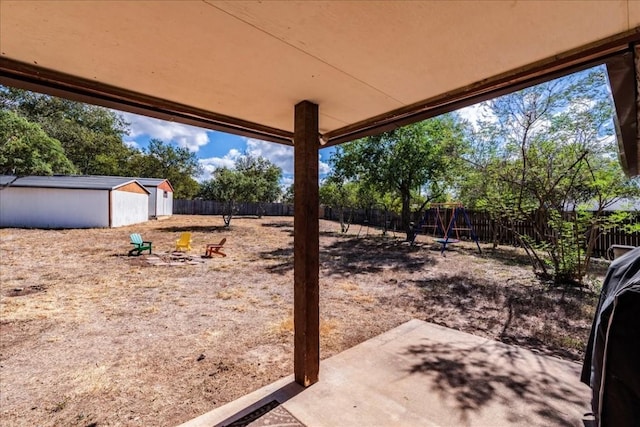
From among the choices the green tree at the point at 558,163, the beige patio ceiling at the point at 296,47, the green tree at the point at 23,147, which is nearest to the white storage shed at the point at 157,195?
the green tree at the point at 23,147

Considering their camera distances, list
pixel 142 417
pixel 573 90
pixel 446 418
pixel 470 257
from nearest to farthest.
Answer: pixel 446 418 < pixel 142 417 < pixel 573 90 < pixel 470 257

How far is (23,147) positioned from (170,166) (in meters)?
19.5

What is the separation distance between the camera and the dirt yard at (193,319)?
2111 millimetres

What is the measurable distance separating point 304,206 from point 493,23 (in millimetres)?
1312

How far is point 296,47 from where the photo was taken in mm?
1264

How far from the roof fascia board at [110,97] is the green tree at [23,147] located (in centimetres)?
1075

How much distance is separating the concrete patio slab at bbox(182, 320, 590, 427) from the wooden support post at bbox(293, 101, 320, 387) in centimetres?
24

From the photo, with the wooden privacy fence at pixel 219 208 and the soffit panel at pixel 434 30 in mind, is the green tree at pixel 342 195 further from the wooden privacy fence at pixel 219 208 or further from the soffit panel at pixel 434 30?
the soffit panel at pixel 434 30

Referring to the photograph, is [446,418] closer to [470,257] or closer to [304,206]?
[304,206]

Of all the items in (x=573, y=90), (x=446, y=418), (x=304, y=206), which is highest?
(x=573, y=90)

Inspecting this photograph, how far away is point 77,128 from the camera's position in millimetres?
19578

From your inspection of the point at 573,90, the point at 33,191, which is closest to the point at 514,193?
the point at 573,90

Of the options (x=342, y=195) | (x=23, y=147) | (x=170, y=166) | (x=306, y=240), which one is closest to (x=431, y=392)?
(x=306, y=240)

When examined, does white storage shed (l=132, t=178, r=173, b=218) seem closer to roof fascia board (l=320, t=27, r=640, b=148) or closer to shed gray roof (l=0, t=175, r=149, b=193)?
shed gray roof (l=0, t=175, r=149, b=193)
